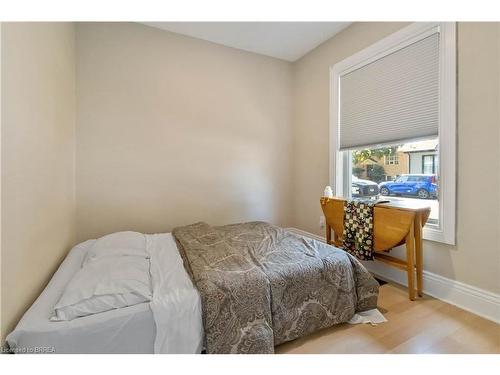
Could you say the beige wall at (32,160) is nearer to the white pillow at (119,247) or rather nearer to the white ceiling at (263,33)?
the white pillow at (119,247)

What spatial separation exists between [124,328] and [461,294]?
2308mm

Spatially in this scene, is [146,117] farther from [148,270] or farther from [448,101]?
[448,101]

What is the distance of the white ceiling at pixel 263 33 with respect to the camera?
8.56 ft

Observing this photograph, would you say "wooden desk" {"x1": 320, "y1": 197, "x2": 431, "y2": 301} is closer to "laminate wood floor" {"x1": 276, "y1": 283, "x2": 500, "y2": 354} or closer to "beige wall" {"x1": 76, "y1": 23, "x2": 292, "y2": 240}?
"laminate wood floor" {"x1": 276, "y1": 283, "x2": 500, "y2": 354}

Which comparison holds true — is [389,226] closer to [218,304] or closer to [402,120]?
[402,120]

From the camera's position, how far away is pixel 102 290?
114cm

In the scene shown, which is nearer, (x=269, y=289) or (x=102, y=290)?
(x=102, y=290)

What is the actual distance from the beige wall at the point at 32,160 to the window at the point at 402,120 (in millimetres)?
2689

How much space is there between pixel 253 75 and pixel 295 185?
1.66 metres

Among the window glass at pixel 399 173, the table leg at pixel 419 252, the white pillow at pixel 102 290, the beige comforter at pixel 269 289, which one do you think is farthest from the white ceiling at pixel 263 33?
the white pillow at pixel 102 290

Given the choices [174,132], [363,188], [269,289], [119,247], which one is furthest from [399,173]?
[119,247]

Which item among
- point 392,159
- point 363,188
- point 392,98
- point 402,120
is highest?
point 392,98

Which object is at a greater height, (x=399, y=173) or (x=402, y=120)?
(x=402, y=120)
